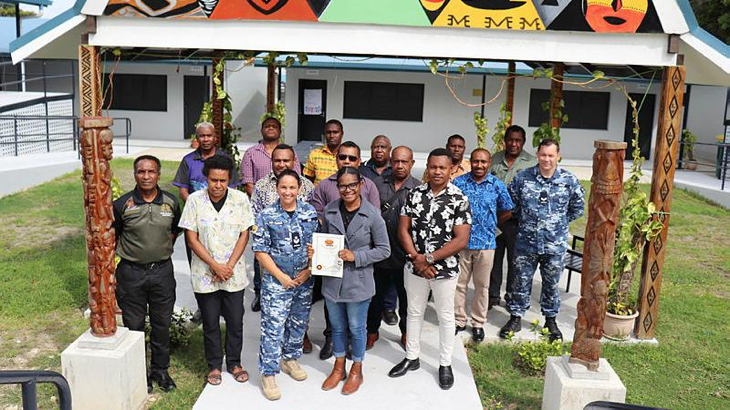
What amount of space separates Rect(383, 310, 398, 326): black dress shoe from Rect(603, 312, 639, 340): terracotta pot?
196 centimetres

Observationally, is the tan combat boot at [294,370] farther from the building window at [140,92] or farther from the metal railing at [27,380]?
the building window at [140,92]

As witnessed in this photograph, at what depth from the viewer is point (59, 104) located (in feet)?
57.2

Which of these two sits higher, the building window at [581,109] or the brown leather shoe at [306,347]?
the building window at [581,109]

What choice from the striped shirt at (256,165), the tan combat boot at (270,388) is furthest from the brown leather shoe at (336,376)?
the striped shirt at (256,165)

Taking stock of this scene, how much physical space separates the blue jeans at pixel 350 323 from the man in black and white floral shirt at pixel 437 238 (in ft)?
1.37

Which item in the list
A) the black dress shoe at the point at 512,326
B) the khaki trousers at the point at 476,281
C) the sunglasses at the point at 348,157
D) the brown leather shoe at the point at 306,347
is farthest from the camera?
the black dress shoe at the point at 512,326

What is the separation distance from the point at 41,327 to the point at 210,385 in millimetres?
2321

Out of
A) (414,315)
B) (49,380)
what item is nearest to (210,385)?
(414,315)

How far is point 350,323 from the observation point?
4719 millimetres

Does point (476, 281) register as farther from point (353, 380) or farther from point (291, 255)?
point (291, 255)

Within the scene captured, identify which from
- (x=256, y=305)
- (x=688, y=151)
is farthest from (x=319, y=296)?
(x=688, y=151)

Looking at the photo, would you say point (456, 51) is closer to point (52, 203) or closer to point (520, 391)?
point (520, 391)

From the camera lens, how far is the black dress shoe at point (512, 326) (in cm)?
598

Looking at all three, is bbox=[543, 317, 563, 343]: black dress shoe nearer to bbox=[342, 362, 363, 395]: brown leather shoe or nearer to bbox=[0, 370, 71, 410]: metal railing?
bbox=[342, 362, 363, 395]: brown leather shoe
